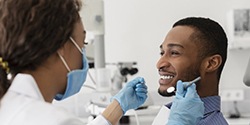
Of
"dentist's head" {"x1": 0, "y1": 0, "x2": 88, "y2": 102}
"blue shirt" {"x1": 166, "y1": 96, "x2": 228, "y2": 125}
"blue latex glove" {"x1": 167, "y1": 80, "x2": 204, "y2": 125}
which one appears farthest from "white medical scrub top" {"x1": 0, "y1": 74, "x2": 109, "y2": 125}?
"blue shirt" {"x1": 166, "y1": 96, "x2": 228, "y2": 125}

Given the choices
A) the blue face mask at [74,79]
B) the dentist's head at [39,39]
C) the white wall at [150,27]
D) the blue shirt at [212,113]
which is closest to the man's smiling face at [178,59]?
the blue shirt at [212,113]

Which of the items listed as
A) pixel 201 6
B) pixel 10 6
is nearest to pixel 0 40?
pixel 10 6

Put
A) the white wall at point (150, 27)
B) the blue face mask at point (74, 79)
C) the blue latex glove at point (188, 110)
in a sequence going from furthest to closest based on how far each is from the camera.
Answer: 1. the white wall at point (150, 27)
2. the blue latex glove at point (188, 110)
3. the blue face mask at point (74, 79)

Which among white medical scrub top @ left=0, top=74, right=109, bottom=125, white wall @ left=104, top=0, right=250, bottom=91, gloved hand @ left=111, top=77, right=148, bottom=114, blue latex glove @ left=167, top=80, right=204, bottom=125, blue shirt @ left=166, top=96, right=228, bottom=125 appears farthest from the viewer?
white wall @ left=104, top=0, right=250, bottom=91

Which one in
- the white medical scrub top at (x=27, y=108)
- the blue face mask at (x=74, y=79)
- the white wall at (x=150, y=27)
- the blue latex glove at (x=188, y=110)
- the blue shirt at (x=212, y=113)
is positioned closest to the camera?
the white medical scrub top at (x=27, y=108)

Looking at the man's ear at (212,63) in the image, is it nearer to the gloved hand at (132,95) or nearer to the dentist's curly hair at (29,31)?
the gloved hand at (132,95)

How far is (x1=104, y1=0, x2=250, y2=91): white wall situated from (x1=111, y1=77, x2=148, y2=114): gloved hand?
137cm

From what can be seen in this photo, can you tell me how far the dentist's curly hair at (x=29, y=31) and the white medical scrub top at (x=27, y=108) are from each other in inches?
1.2

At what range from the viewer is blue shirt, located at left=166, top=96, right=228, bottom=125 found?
1421 mm

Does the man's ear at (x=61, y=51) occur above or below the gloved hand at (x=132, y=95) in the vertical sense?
above

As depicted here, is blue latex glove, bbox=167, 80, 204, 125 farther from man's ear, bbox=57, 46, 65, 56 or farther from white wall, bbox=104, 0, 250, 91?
white wall, bbox=104, 0, 250, 91

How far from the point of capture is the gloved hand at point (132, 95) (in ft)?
5.25

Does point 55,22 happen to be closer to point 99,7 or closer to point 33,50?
point 33,50

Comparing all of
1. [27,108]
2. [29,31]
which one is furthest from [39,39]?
[27,108]
